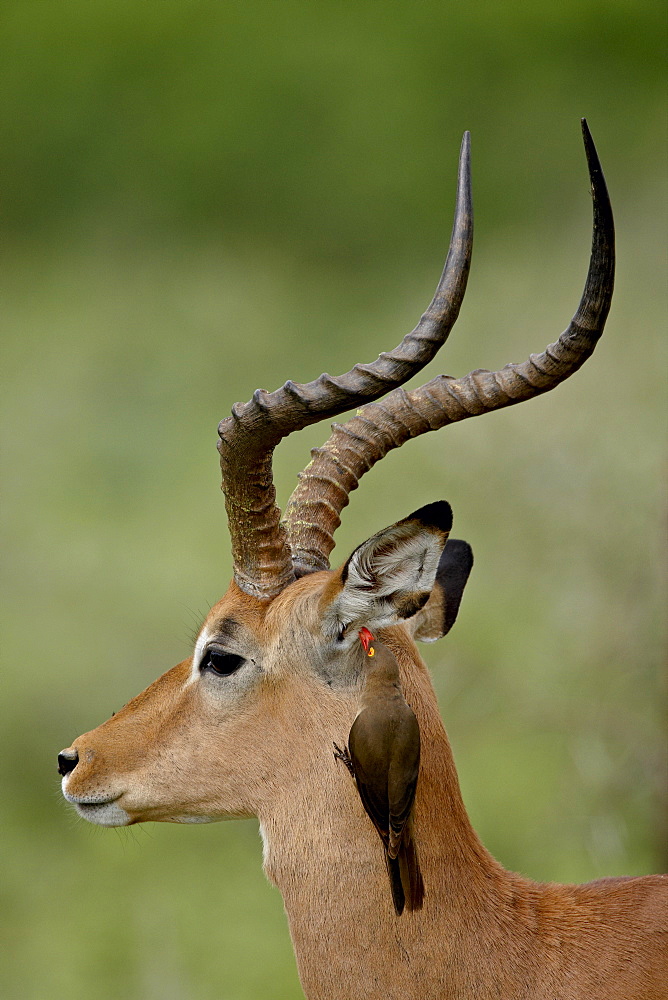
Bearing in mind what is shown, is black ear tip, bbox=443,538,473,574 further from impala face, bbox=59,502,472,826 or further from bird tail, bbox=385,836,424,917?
bird tail, bbox=385,836,424,917

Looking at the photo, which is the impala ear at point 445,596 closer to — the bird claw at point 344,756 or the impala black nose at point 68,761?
the bird claw at point 344,756

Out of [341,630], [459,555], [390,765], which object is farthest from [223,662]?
[459,555]

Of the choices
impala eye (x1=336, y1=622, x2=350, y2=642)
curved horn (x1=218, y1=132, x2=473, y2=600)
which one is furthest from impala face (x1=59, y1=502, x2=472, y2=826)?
curved horn (x1=218, y1=132, x2=473, y2=600)

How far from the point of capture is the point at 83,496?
11602mm

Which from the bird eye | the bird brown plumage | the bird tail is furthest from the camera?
the bird eye

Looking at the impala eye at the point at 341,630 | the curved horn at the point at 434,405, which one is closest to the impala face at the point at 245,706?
the impala eye at the point at 341,630

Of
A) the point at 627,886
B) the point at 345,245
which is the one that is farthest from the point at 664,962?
the point at 345,245

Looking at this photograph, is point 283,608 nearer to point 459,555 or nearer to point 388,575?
point 388,575

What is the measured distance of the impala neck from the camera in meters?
2.89

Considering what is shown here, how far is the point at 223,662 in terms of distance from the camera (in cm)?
316

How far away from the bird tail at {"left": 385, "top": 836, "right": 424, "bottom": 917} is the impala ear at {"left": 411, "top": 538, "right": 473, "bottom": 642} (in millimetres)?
864

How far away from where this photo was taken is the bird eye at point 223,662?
314 cm

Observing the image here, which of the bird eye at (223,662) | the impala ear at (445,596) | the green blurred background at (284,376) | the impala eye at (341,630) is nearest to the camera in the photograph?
the impala eye at (341,630)

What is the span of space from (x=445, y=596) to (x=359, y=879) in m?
1.05
